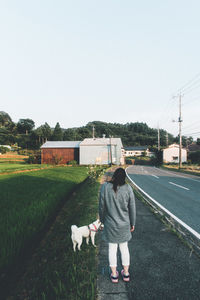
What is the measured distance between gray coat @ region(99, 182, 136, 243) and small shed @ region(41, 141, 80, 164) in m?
31.3

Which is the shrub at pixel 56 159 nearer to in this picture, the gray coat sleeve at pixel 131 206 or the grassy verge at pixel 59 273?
the grassy verge at pixel 59 273

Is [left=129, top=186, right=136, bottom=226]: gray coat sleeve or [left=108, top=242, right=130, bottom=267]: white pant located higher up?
[left=129, top=186, right=136, bottom=226]: gray coat sleeve

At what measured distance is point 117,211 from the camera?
264 centimetres

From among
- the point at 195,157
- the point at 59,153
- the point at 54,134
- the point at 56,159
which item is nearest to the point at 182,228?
the point at 56,159

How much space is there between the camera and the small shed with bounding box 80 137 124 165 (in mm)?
33656

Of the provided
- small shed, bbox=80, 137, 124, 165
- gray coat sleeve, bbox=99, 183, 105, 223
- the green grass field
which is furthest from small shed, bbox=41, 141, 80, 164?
gray coat sleeve, bbox=99, 183, 105, 223

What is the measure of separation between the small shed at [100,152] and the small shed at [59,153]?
1.96 m

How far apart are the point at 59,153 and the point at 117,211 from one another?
32.6 m

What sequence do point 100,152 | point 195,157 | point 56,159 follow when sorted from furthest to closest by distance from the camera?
point 195,157
point 100,152
point 56,159

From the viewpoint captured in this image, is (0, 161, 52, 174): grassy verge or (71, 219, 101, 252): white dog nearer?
(71, 219, 101, 252): white dog

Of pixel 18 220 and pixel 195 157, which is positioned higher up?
pixel 195 157

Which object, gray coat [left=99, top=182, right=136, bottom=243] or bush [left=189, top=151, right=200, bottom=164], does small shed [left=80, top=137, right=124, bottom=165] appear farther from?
gray coat [left=99, top=182, right=136, bottom=243]

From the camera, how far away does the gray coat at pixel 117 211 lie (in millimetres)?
2611

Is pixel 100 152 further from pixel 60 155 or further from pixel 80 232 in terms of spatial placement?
pixel 80 232
